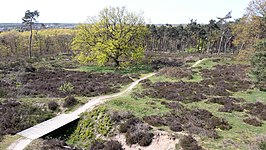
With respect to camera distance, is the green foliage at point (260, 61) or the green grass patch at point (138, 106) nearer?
the green grass patch at point (138, 106)

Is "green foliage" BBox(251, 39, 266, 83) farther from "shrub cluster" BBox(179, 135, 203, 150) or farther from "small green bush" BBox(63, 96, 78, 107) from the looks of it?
"small green bush" BBox(63, 96, 78, 107)

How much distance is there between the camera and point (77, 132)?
1694cm

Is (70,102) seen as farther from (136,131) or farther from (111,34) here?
(111,34)

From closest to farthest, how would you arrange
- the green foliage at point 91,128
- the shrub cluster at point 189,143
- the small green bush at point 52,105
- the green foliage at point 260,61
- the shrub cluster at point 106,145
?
1. the shrub cluster at point 189,143
2. the shrub cluster at point 106,145
3. the green foliage at point 91,128
4. the small green bush at point 52,105
5. the green foliage at point 260,61

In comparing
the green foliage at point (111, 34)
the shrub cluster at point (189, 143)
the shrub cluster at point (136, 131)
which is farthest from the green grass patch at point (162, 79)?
the shrub cluster at point (189, 143)

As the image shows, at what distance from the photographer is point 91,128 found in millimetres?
16859

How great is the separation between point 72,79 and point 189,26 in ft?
188

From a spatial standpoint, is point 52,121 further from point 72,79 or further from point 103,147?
point 72,79

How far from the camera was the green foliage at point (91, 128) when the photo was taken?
52.5 feet

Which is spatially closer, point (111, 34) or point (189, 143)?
point (189, 143)

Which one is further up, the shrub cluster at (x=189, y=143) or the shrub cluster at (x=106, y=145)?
the shrub cluster at (x=189, y=143)

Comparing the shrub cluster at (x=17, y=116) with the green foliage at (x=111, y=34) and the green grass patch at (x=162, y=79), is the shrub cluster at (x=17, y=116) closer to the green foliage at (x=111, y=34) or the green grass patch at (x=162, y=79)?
the green grass patch at (x=162, y=79)

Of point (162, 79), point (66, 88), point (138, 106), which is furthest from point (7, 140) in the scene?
point (162, 79)


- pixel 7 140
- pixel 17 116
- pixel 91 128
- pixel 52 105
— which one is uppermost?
pixel 52 105
